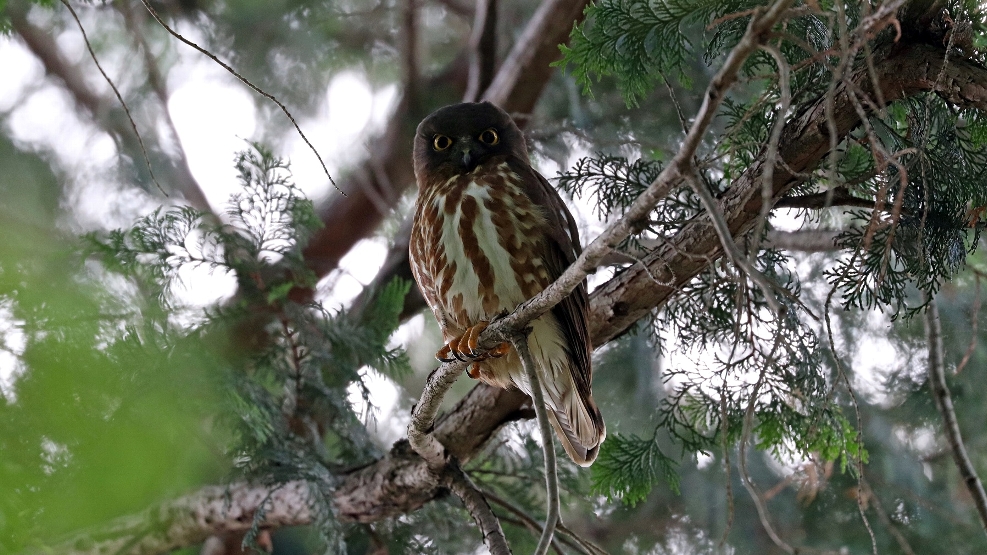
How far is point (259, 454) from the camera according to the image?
3.94 m

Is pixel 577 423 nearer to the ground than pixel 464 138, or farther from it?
nearer to the ground

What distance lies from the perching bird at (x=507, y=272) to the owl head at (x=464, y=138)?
94 mm

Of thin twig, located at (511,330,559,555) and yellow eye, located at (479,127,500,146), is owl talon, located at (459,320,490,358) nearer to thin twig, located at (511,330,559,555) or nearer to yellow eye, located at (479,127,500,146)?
thin twig, located at (511,330,559,555)

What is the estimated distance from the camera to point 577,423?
3.30 meters

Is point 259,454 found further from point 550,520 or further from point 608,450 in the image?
point 550,520

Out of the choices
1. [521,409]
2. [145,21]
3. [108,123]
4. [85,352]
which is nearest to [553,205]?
[521,409]

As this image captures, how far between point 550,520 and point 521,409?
1723 mm

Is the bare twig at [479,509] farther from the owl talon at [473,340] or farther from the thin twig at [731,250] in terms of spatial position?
the thin twig at [731,250]

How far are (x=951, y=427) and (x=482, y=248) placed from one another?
1788 millimetres

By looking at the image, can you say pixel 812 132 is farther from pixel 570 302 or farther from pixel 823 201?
pixel 570 302

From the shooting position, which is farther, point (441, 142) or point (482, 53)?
point (482, 53)

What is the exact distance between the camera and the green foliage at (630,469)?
137 inches

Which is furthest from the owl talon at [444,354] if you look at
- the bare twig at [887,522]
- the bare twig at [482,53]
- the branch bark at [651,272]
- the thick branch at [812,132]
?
the bare twig at [482,53]

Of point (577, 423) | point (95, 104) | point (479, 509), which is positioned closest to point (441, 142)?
point (577, 423)
